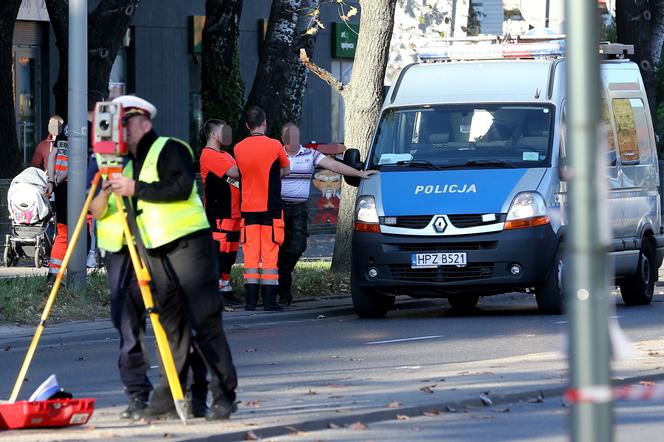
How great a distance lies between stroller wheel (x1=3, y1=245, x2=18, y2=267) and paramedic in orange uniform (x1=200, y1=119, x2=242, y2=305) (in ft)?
15.9

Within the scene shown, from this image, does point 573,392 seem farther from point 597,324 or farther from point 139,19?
point 139,19

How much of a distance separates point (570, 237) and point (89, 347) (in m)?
8.86

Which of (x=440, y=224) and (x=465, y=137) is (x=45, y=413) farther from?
(x=465, y=137)

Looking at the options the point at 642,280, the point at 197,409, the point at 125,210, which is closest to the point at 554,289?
the point at 642,280

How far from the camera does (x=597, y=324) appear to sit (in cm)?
425

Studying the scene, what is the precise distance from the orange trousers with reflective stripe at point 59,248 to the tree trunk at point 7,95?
8.71m

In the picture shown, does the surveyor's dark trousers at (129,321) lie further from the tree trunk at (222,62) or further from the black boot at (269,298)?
the tree trunk at (222,62)

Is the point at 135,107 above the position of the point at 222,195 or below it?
above

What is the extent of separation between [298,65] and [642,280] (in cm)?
941

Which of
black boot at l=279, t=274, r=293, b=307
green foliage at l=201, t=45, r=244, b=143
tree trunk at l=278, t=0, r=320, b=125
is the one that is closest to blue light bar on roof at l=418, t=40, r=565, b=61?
black boot at l=279, t=274, r=293, b=307

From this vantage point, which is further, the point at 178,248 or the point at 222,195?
the point at 222,195

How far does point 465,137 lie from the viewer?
1477 cm

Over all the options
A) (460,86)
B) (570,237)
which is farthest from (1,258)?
(570,237)

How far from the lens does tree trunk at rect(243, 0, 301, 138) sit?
2306 centimetres
